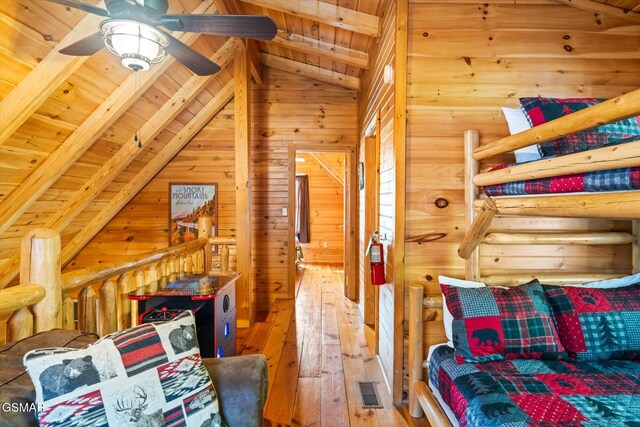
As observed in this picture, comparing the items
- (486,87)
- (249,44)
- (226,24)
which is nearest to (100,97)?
(249,44)

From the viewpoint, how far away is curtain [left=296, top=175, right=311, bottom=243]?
22.3ft

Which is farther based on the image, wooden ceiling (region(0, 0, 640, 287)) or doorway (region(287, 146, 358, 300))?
doorway (region(287, 146, 358, 300))

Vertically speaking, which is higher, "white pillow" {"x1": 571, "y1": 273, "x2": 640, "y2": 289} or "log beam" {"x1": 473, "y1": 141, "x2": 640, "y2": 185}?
"log beam" {"x1": 473, "y1": 141, "x2": 640, "y2": 185}

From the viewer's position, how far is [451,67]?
2016mm

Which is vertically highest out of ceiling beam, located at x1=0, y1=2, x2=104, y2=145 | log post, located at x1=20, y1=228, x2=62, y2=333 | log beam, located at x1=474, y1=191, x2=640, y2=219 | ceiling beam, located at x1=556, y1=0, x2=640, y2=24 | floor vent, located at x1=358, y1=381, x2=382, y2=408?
ceiling beam, located at x1=556, y1=0, x2=640, y2=24

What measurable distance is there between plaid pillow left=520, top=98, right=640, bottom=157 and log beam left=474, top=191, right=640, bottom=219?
32 cm

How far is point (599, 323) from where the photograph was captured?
158 centimetres

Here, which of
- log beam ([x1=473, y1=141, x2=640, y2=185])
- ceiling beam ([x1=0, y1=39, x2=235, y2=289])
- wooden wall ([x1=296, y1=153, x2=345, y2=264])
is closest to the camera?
log beam ([x1=473, y1=141, x2=640, y2=185])

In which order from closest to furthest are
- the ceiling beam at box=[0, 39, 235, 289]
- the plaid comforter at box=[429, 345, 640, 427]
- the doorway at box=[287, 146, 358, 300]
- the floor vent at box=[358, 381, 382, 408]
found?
the plaid comforter at box=[429, 345, 640, 427] < the floor vent at box=[358, 381, 382, 408] < the ceiling beam at box=[0, 39, 235, 289] < the doorway at box=[287, 146, 358, 300]

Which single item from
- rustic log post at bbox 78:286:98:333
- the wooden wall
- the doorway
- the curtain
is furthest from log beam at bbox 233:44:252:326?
the wooden wall

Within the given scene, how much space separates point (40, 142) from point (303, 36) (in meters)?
2.42

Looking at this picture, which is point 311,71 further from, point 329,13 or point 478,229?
point 478,229

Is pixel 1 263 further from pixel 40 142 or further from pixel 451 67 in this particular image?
pixel 451 67

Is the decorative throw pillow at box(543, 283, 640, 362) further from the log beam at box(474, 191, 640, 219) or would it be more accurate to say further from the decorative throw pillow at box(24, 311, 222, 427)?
the decorative throw pillow at box(24, 311, 222, 427)
